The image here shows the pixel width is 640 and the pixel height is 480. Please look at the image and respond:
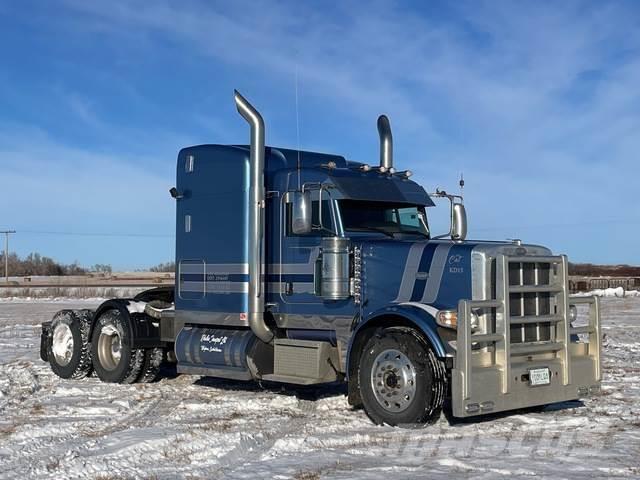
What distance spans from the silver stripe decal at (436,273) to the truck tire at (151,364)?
17.3 feet

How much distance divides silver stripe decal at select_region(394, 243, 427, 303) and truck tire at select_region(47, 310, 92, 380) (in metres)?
6.22

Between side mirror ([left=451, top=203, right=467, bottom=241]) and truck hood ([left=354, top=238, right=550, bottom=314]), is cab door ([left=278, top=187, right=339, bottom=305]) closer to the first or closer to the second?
truck hood ([left=354, top=238, right=550, bottom=314])


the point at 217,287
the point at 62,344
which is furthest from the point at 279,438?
the point at 62,344

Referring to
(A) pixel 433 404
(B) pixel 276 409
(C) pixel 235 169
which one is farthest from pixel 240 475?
(C) pixel 235 169

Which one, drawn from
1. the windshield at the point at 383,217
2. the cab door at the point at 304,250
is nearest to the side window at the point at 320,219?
the cab door at the point at 304,250

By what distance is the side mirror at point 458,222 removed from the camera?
11.0m

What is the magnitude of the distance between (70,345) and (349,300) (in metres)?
5.90

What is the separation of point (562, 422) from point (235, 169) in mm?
5101

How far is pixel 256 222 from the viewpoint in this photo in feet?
34.9

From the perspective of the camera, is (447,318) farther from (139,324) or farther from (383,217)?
(139,324)

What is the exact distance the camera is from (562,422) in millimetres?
8945

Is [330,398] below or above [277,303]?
below

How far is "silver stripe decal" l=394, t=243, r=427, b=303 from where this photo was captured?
9.30 metres

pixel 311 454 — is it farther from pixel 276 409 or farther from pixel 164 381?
pixel 164 381
